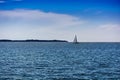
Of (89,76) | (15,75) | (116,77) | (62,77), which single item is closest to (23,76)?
(15,75)

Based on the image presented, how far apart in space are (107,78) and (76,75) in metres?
5.58

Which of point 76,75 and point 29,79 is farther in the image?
point 76,75

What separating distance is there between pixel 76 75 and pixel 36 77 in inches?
270

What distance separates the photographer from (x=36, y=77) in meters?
49.1

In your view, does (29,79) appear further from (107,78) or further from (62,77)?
(107,78)

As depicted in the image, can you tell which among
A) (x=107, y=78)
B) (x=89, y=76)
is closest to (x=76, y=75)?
(x=89, y=76)

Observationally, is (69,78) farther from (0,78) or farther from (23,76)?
(0,78)

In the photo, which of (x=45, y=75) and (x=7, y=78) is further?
(x=45, y=75)

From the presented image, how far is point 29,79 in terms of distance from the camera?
46781mm

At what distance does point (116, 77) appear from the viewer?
1935 inches

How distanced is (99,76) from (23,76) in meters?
12.0

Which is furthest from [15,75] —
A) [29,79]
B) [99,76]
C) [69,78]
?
[99,76]

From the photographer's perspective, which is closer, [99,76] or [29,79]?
[29,79]

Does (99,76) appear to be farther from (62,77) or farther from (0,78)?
(0,78)
